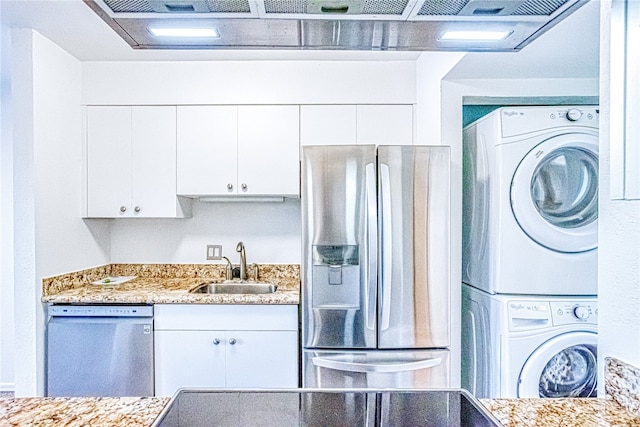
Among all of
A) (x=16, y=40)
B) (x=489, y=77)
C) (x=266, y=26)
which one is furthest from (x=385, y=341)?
(x=16, y=40)

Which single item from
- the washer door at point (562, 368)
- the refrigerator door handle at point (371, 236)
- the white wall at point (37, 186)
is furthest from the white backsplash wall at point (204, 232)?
the washer door at point (562, 368)

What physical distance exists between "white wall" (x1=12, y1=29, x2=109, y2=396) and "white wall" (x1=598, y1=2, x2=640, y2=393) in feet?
8.62

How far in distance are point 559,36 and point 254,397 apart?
6.10 ft

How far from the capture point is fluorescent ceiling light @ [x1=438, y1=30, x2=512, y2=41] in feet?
3.25

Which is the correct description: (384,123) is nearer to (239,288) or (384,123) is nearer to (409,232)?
(409,232)

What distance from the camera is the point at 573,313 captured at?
2176 mm

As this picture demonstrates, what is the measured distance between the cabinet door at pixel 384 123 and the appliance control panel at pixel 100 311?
66.2 inches

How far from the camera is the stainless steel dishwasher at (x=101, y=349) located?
250cm

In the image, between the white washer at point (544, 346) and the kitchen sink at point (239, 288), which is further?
the kitchen sink at point (239, 288)

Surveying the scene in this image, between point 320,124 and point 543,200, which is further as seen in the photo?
point 320,124

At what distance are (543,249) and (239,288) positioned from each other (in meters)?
1.88

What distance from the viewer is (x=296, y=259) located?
322 centimetres

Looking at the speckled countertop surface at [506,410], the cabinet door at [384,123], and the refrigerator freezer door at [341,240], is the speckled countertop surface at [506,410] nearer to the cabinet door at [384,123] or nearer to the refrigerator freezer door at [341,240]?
the refrigerator freezer door at [341,240]

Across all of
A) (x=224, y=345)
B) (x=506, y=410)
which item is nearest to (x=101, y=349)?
(x=224, y=345)
